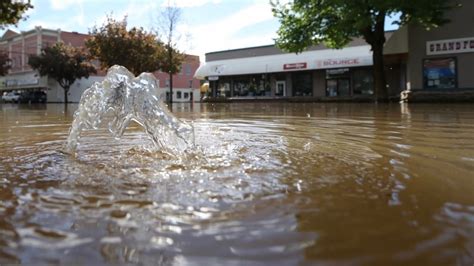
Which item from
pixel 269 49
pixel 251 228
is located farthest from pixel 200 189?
pixel 269 49

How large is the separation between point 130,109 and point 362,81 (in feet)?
94.0

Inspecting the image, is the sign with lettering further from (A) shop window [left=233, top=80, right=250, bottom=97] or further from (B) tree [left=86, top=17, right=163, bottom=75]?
(B) tree [left=86, top=17, right=163, bottom=75]

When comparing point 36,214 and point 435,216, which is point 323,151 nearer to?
point 435,216

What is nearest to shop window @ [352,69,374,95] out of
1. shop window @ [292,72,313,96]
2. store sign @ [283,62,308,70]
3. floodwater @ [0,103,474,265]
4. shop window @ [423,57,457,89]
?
shop window @ [292,72,313,96]

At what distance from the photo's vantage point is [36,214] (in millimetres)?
2436

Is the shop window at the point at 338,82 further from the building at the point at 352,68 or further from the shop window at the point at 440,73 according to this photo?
the shop window at the point at 440,73

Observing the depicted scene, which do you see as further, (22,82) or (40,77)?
(22,82)

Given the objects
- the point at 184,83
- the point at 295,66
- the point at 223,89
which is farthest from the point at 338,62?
the point at 184,83

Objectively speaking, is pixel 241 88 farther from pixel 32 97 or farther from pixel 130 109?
pixel 130 109

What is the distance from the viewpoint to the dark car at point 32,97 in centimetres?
5028

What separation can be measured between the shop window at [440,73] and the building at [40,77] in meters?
31.8

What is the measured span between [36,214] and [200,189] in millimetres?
987

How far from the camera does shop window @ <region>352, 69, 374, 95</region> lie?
31.8m

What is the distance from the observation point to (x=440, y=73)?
23172 millimetres
